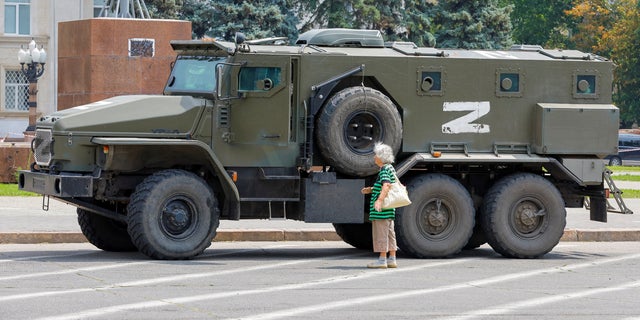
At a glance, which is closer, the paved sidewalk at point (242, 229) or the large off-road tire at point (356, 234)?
the large off-road tire at point (356, 234)

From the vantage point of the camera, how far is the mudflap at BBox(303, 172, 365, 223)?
17.1 metres

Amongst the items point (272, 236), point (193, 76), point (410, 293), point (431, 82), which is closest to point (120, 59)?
point (272, 236)

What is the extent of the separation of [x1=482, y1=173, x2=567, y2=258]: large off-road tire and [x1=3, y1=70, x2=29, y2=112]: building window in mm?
47564

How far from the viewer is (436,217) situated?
57.1 feet

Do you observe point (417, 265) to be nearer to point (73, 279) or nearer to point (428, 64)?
point (428, 64)

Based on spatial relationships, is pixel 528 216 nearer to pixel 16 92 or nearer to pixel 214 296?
pixel 214 296

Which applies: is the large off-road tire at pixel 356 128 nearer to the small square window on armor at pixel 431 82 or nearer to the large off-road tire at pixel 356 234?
the small square window on armor at pixel 431 82

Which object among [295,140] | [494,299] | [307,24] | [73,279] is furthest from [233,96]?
[307,24]

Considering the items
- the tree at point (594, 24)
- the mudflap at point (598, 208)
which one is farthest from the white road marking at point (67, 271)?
the tree at point (594, 24)

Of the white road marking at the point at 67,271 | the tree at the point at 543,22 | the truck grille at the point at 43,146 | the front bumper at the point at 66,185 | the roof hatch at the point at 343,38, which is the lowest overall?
the white road marking at the point at 67,271

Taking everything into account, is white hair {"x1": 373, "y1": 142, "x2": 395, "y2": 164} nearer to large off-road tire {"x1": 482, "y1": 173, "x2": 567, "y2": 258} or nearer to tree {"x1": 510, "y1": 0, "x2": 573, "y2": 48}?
large off-road tire {"x1": 482, "y1": 173, "x2": 567, "y2": 258}

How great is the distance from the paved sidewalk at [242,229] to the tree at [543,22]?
56.1 metres

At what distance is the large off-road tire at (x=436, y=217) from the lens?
17312 millimetres

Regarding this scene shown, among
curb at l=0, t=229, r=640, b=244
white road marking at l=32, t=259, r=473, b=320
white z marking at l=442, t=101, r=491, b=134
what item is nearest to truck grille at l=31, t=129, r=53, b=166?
curb at l=0, t=229, r=640, b=244
